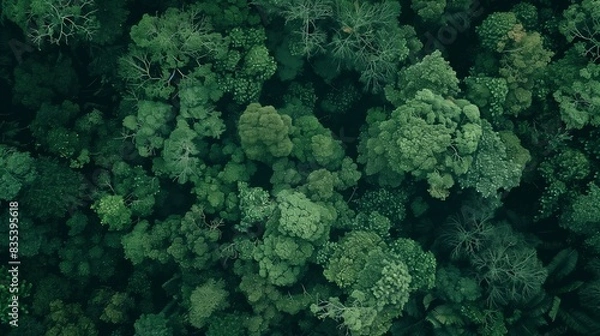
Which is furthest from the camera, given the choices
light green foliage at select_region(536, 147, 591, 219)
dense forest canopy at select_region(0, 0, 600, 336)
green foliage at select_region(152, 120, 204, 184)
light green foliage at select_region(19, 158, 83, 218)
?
light green foliage at select_region(536, 147, 591, 219)

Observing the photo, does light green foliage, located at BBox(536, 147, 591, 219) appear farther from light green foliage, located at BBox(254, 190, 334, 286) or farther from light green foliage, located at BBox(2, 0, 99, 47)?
light green foliage, located at BBox(2, 0, 99, 47)

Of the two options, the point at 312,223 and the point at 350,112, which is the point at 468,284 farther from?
the point at 350,112

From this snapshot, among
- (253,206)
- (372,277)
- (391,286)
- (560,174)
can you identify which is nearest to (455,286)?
(391,286)

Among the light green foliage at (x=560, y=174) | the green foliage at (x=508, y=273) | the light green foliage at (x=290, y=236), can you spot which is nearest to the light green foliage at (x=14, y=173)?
the light green foliage at (x=290, y=236)

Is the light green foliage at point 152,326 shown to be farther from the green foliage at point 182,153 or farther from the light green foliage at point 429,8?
the light green foliage at point 429,8

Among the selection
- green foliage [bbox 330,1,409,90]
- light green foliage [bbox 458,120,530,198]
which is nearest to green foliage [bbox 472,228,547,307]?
light green foliage [bbox 458,120,530,198]

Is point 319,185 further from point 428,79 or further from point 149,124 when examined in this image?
point 149,124
